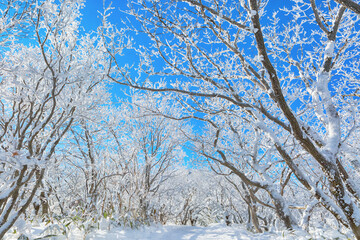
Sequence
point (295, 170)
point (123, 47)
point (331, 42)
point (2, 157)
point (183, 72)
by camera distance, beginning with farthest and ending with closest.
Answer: point (183, 72)
point (331, 42)
point (123, 47)
point (295, 170)
point (2, 157)

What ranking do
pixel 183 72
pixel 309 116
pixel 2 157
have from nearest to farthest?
pixel 2 157, pixel 183 72, pixel 309 116

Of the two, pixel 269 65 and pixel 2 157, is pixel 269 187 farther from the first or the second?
pixel 2 157

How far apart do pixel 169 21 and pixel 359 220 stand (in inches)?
142

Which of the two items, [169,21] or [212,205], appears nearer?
[169,21]

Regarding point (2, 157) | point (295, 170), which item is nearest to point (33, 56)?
point (2, 157)

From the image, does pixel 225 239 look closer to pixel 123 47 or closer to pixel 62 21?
pixel 123 47

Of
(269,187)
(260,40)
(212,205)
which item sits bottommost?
(212,205)

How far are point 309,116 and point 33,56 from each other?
22.5 ft

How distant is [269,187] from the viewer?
3.93 meters

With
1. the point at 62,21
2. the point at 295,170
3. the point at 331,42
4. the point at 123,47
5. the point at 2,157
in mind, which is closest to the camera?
the point at 2,157

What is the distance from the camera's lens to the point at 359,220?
241 cm

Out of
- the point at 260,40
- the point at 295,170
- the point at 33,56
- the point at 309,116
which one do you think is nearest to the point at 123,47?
the point at 33,56

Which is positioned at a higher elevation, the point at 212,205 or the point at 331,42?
the point at 331,42

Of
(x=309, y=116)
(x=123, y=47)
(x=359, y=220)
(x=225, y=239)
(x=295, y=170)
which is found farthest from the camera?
(x=309, y=116)
